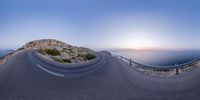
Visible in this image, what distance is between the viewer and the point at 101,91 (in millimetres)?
12672

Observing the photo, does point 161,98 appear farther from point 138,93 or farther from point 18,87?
point 18,87

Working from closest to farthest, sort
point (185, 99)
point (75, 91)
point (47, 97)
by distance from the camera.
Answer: point (185, 99) → point (47, 97) → point (75, 91)

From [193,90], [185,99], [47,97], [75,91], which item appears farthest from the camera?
[75,91]

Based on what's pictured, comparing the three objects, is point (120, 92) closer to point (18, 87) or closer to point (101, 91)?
point (101, 91)

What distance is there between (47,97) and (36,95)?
0.59 metres

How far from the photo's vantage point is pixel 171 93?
11.8 metres

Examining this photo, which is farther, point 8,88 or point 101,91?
point 8,88

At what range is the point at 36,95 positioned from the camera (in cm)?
1176

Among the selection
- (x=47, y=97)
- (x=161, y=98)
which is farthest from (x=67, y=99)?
(x=161, y=98)

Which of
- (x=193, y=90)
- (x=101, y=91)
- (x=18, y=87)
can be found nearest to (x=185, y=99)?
(x=193, y=90)

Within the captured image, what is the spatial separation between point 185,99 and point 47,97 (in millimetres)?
4790

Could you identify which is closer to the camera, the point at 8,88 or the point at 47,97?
the point at 47,97

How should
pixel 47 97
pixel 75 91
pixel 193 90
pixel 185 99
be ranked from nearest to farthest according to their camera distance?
pixel 185 99, pixel 47 97, pixel 193 90, pixel 75 91

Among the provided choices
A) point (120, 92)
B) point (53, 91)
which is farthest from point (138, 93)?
point (53, 91)
